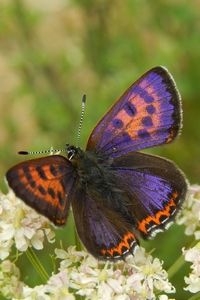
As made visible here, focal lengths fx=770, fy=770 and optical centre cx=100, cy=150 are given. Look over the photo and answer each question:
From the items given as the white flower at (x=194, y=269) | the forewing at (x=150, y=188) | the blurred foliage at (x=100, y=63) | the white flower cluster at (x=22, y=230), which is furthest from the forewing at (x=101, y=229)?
the blurred foliage at (x=100, y=63)

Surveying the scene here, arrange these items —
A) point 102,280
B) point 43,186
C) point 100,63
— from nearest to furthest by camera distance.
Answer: point 43,186 < point 102,280 < point 100,63

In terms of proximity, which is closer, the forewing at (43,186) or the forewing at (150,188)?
the forewing at (43,186)

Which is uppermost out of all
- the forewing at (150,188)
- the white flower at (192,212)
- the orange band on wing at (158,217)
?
the forewing at (150,188)

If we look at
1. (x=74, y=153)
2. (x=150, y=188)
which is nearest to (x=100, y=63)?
(x=74, y=153)

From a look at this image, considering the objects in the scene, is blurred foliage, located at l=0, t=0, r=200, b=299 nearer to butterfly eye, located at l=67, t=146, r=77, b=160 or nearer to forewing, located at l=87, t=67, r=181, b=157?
forewing, located at l=87, t=67, r=181, b=157

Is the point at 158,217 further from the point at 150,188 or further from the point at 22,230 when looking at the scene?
the point at 22,230

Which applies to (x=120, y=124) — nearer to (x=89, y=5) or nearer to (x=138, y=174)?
(x=138, y=174)

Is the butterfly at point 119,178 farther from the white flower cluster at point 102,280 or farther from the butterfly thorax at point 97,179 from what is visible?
the white flower cluster at point 102,280
